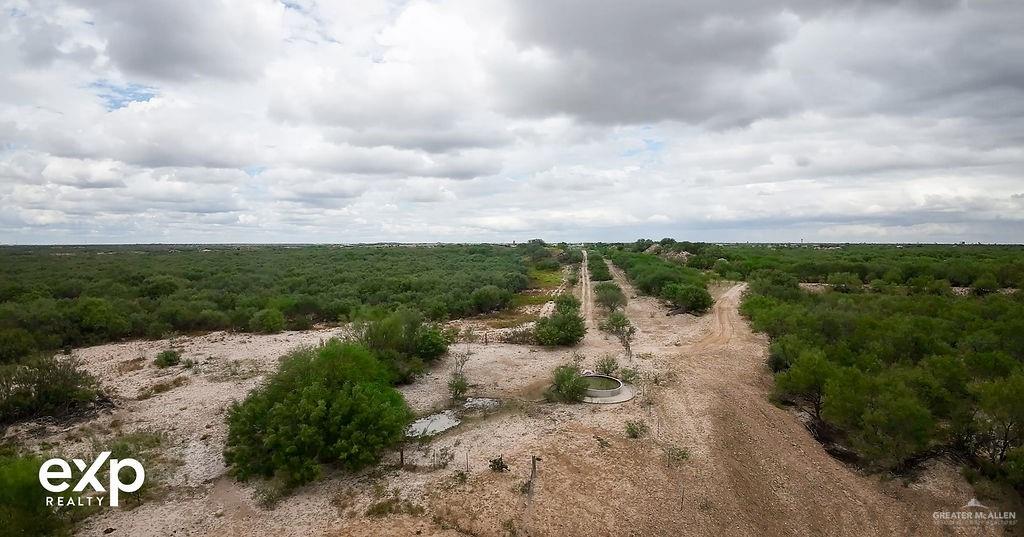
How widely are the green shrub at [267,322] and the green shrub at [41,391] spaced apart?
1373cm

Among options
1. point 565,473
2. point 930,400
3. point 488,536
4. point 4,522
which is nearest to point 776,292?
point 930,400

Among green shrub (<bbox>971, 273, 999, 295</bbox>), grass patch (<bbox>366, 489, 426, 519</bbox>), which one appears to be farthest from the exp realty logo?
green shrub (<bbox>971, 273, 999, 295</bbox>)

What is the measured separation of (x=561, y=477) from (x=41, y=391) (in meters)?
18.6

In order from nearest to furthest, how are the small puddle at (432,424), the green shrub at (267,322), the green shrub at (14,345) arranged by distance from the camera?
the small puddle at (432,424), the green shrub at (14,345), the green shrub at (267,322)

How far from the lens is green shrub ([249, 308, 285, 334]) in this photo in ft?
107

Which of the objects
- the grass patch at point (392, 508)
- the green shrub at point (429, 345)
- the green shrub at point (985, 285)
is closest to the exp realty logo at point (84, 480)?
the grass patch at point (392, 508)

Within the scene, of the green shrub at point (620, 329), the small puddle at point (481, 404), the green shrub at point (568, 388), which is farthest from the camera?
the green shrub at point (620, 329)

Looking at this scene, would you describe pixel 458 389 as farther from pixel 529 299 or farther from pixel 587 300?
pixel 529 299

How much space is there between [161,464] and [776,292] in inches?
1655

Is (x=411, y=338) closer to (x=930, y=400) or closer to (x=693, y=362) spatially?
(x=693, y=362)

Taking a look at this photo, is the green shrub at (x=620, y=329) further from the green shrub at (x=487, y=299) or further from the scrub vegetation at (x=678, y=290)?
the green shrub at (x=487, y=299)

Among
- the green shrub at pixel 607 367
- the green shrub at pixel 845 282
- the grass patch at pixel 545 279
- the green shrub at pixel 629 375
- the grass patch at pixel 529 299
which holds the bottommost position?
the green shrub at pixel 629 375

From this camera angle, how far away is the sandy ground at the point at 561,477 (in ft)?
39.1

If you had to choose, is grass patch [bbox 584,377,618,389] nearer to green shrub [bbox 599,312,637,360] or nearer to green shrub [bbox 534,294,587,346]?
green shrub [bbox 534,294,587,346]
